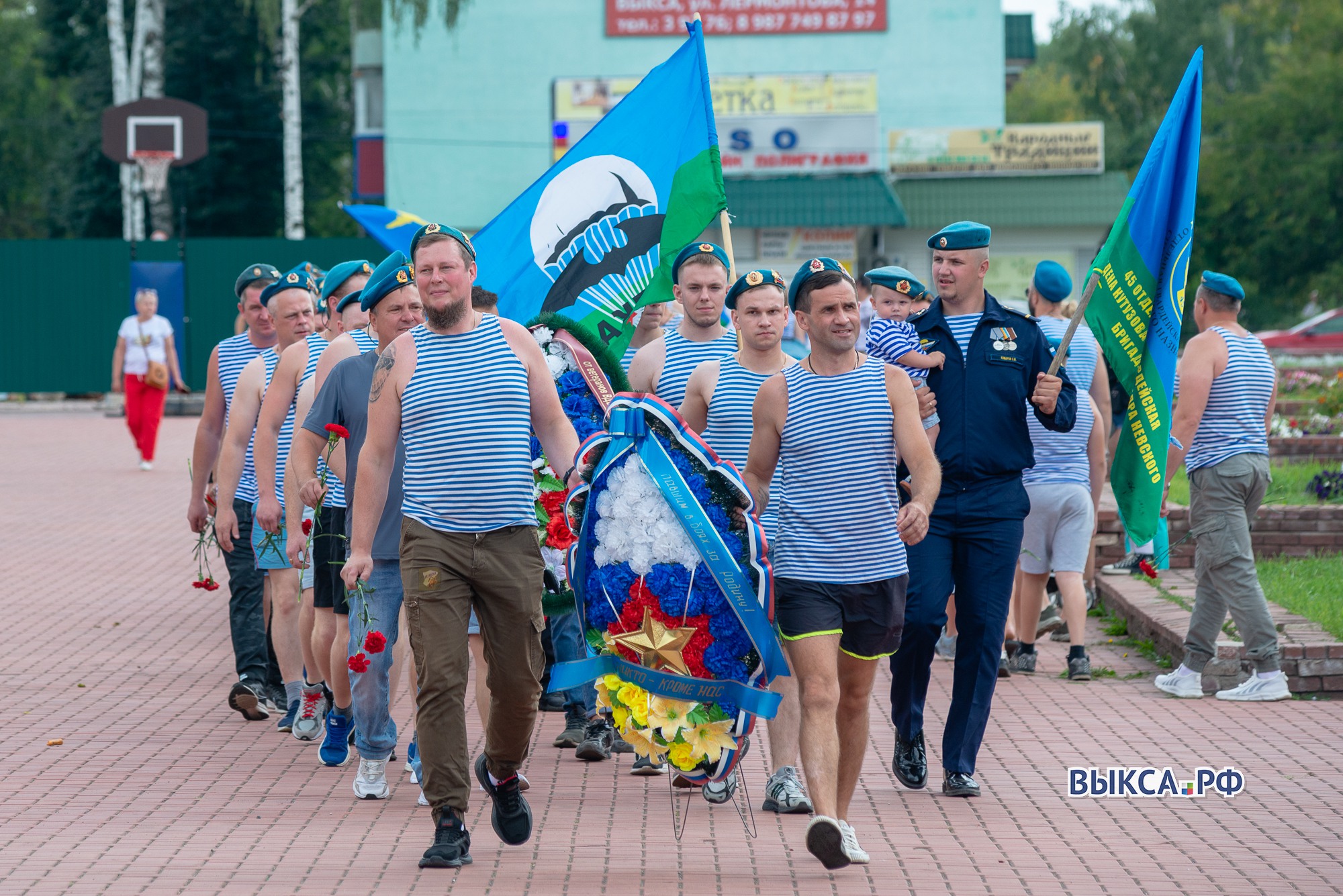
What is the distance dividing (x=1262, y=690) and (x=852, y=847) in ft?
11.9

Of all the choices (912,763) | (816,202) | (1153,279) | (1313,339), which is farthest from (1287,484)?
(816,202)

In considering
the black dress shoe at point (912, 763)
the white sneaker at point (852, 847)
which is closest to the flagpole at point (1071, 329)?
the black dress shoe at point (912, 763)

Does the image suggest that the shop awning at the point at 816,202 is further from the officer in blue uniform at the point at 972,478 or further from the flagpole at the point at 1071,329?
the officer in blue uniform at the point at 972,478

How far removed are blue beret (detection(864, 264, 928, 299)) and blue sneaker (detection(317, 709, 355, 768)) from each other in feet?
10.2

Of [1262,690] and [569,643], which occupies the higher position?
[569,643]

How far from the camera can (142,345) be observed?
18469mm

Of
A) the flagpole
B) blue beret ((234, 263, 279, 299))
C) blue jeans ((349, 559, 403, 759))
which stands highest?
blue beret ((234, 263, 279, 299))

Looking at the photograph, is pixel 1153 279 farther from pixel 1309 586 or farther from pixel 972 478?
pixel 1309 586

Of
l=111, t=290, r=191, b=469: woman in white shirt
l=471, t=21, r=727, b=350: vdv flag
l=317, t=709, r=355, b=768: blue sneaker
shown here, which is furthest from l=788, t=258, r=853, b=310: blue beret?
l=111, t=290, r=191, b=469: woman in white shirt

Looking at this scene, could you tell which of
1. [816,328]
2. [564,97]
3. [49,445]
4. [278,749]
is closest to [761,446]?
[816,328]

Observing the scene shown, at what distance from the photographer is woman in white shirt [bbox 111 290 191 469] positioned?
18406 millimetres

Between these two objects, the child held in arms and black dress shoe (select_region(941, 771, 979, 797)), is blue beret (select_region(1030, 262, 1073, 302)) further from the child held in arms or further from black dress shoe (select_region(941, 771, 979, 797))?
black dress shoe (select_region(941, 771, 979, 797))

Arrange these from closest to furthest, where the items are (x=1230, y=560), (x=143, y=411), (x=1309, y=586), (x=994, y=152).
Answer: (x=1230, y=560), (x=1309, y=586), (x=143, y=411), (x=994, y=152)

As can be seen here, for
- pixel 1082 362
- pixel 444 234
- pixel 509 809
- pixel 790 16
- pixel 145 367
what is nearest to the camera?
pixel 444 234
